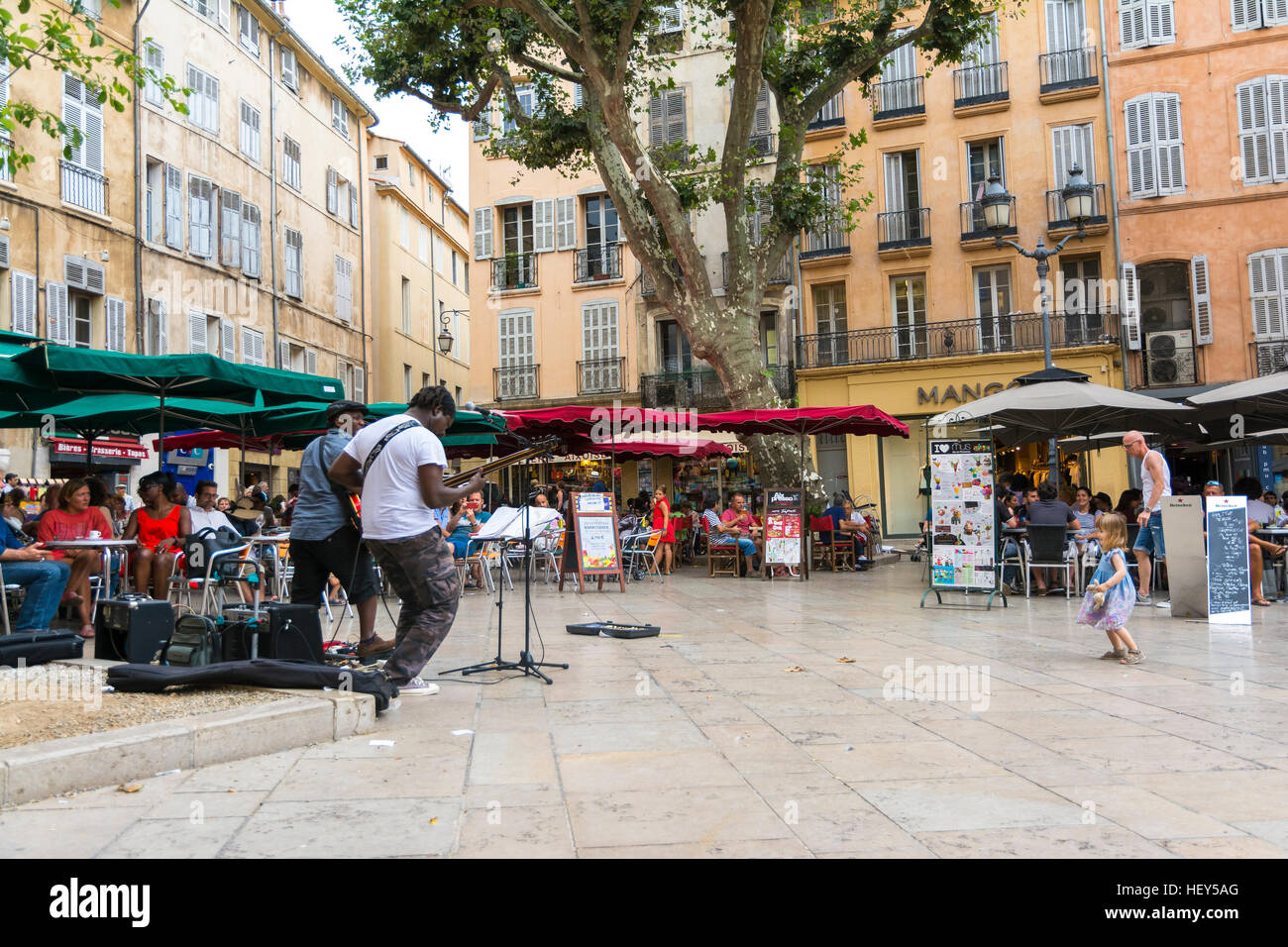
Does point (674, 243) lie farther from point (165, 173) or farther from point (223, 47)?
point (223, 47)

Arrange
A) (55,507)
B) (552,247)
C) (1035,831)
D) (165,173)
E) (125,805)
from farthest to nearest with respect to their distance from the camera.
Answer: (552,247), (165,173), (55,507), (125,805), (1035,831)

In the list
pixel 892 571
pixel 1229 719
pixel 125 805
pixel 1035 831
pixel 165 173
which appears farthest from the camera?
pixel 165 173

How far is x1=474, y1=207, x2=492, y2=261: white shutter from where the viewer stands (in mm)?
30062

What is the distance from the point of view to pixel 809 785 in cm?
388

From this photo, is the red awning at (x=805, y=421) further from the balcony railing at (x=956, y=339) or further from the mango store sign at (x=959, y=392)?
the balcony railing at (x=956, y=339)

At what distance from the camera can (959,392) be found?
24734 millimetres

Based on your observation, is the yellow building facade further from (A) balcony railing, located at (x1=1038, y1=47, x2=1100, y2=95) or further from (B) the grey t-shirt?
(B) the grey t-shirt

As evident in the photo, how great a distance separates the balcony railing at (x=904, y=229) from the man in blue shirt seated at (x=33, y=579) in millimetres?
21784

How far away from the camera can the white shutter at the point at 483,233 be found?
98.6ft

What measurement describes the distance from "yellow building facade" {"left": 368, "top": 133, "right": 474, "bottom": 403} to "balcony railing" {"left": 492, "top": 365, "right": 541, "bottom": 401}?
795 millimetres

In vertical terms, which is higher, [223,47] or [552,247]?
[223,47]

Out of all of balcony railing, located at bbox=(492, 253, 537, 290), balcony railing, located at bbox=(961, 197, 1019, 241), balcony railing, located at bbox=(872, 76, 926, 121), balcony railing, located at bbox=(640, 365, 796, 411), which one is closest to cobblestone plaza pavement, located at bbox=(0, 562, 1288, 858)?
balcony railing, located at bbox=(961, 197, 1019, 241)
